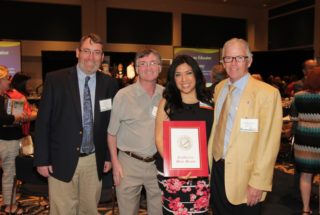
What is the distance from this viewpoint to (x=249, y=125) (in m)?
1.88

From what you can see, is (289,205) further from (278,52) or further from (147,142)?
(278,52)

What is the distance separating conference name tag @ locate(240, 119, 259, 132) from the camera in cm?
187

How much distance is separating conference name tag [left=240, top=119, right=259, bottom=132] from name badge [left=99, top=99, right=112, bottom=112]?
1174 mm

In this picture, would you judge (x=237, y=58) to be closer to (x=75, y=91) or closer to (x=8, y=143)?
(x=75, y=91)

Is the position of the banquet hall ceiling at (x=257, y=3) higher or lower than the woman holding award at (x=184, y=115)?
higher

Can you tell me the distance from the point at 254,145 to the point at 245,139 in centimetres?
8

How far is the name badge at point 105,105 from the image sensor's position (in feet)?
8.03

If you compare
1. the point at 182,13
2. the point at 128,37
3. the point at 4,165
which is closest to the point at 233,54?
the point at 4,165

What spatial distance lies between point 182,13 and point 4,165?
11.0 m

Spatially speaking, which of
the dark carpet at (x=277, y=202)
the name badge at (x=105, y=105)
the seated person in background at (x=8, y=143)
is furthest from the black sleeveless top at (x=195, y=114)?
the seated person in background at (x=8, y=143)

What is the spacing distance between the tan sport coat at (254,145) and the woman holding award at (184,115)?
9.0 inches

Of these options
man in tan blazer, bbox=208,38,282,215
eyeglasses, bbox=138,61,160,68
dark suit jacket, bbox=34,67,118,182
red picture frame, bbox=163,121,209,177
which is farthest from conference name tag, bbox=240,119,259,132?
dark suit jacket, bbox=34,67,118,182

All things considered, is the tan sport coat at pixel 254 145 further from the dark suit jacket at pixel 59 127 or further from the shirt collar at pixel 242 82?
the dark suit jacket at pixel 59 127

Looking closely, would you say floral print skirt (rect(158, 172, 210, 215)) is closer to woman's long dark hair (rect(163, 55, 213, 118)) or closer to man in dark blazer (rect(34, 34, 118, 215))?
woman's long dark hair (rect(163, 55, 213, 118))
